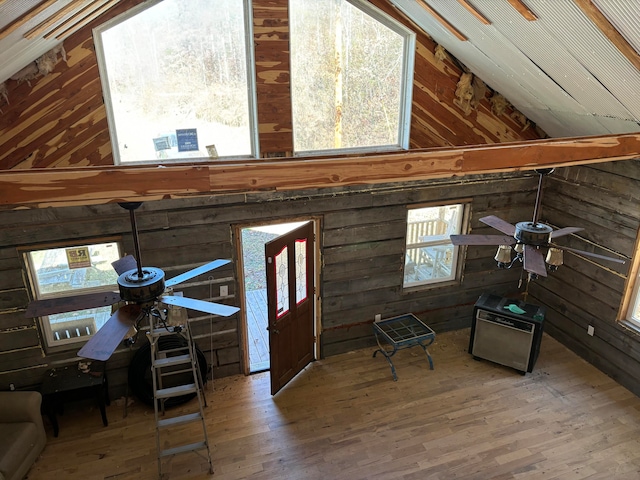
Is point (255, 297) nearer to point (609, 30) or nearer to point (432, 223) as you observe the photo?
point (432, 223)

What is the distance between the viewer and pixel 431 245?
19.0ft

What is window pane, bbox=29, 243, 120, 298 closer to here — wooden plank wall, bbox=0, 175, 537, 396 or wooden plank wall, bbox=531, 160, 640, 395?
wooden plank wall, bbox=0, 175, 537, 396

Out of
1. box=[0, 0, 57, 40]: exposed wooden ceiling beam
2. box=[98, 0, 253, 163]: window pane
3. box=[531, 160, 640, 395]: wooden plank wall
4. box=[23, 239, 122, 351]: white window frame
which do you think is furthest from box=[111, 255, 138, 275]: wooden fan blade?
box=[531, 160, 640, 395]: wooden plank wall

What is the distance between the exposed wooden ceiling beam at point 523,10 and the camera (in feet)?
9.76

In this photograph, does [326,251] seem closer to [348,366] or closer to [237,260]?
[237,260]

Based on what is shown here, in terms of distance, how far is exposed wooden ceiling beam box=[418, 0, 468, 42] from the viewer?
3865 millimetres

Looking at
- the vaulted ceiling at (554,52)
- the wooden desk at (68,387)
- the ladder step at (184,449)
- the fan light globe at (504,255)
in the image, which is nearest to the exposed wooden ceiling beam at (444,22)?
the vaulted ceiling at (554,52)

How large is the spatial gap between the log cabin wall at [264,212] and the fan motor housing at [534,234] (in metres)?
2.05

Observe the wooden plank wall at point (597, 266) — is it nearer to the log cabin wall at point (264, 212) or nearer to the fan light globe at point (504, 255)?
the log cabin wall at point (264, 212)

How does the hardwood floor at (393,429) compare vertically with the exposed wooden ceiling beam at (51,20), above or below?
below

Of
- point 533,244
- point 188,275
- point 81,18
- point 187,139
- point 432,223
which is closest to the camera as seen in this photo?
point 188,275

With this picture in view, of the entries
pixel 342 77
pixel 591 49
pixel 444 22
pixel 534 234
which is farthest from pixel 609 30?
pixel 342 77

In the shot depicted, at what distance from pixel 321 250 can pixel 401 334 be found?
1.40 meters

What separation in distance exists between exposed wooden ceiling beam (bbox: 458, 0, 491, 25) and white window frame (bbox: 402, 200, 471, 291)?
7.54 ft
